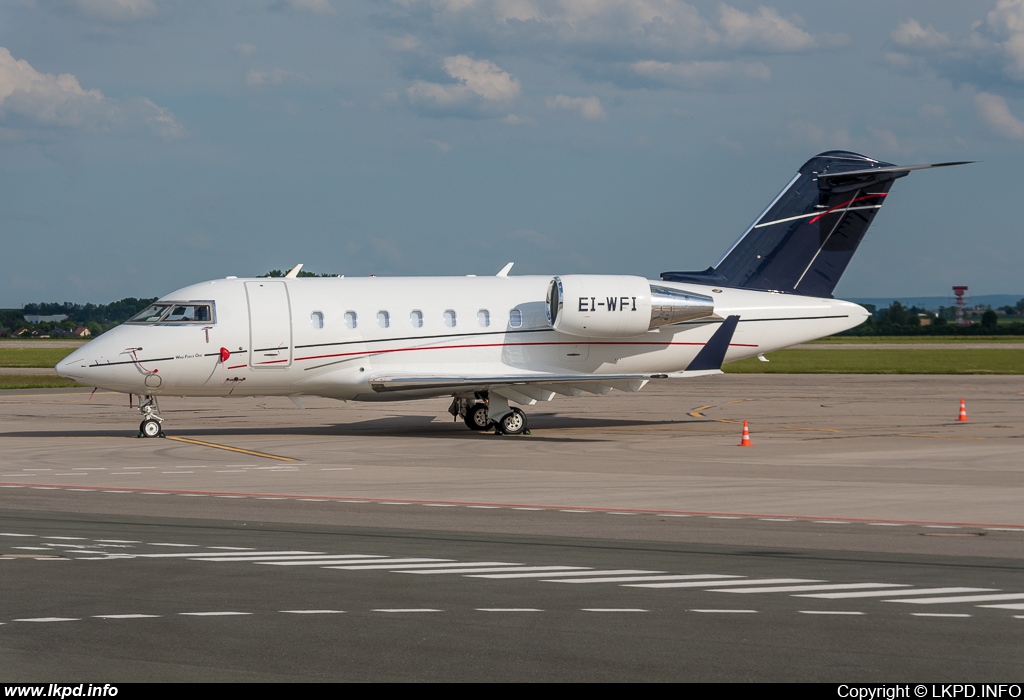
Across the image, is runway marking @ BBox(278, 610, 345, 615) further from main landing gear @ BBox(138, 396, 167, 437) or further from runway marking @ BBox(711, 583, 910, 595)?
main landing gear @ BBox(138, 396, 167, 437)

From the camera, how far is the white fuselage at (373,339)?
2709cm

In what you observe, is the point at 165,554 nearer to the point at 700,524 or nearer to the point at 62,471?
the point at 700,524

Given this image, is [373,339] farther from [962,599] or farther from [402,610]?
[962,599]

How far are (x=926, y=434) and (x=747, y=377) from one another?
27177 mm

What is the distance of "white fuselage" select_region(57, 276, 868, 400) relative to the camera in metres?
27.1

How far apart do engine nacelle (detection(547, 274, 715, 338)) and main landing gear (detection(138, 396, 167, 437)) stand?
402 inches

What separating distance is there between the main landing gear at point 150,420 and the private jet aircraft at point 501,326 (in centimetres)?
3

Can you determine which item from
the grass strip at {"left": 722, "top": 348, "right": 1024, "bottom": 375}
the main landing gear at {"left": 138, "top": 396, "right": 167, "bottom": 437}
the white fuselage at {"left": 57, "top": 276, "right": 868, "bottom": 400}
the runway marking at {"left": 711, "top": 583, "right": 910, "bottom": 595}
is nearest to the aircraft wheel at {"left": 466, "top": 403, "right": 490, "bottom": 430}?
the white fuselage at {"left": 57, "top": 276, "right": 868, "bottom": 400}

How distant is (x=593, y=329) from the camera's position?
93.5 ft

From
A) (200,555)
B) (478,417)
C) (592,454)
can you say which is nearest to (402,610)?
(200,555)

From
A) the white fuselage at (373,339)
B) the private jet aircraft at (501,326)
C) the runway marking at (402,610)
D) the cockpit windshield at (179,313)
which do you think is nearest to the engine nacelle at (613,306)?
the private jet aircraft at (501,326)

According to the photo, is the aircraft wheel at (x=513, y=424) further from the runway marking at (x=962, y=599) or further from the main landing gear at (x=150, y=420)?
the runway marking at (x=962, y=599)

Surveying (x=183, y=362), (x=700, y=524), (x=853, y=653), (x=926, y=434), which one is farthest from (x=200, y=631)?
(x=926, y=434)

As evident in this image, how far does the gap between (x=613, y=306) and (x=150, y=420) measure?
12.0 meters
